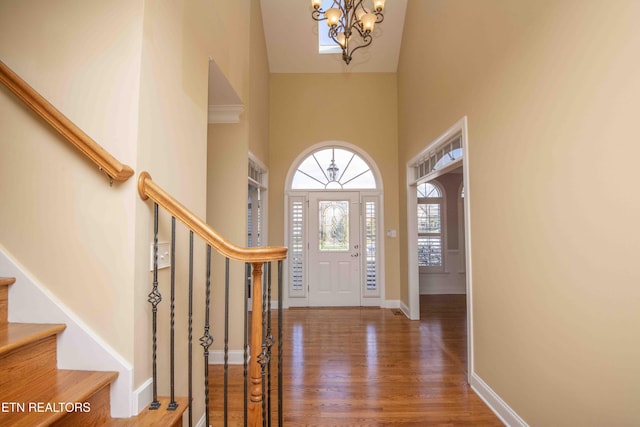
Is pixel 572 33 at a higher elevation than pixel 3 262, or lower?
higher

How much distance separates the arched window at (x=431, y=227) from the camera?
21.5 feet

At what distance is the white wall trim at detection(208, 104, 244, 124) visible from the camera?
3.17m

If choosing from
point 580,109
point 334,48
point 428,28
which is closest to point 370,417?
point 580,109

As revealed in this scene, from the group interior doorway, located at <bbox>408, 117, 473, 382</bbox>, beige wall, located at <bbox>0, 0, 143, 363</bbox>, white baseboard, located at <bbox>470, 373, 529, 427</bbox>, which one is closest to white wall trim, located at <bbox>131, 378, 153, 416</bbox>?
beige wall, located at <bbox>0, 0, 143, 363</bbox>

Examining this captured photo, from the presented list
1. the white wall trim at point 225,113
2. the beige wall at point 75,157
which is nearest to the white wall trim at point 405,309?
the white wall trim at point 225,113

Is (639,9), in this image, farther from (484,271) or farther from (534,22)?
(484,271)

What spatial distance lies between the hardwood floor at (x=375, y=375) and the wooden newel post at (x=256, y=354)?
0.99m

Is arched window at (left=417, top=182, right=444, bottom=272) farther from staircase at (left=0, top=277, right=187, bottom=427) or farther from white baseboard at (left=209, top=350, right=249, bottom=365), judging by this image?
staircase at (left=0, top=277, right=187, bottom=427)

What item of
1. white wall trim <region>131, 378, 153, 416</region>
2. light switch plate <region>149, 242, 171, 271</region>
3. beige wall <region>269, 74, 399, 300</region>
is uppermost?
beige wall <region>269, 74, 399, 300</region>

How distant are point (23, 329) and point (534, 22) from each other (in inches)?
118

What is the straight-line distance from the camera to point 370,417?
87.4 inches

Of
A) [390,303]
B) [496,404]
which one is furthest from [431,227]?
[496,404]

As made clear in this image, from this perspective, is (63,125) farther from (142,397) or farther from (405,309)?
(405,309)

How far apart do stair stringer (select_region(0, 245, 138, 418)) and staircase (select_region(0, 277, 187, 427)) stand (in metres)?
0.02
